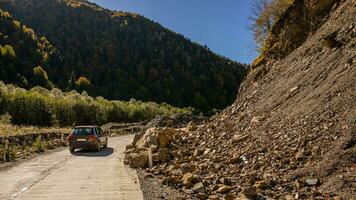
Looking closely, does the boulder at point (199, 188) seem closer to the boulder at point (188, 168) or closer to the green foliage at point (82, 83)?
the boulder at point (188, 168)

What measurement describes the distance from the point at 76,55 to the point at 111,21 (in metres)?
23.0

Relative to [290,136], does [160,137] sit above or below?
above

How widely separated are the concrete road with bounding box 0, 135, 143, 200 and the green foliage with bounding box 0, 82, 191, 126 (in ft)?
183

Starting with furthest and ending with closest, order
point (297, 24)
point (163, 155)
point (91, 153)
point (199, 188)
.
Answer: point (91, 153), point (297, 24), point (163, 155), point (199, 188)

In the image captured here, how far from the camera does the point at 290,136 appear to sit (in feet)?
41.0

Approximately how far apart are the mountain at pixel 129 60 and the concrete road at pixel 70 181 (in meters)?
124

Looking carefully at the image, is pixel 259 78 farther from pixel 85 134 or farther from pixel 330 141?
pixel 85 134

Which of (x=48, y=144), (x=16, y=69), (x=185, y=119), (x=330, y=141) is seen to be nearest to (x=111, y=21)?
(x=16, y=69)

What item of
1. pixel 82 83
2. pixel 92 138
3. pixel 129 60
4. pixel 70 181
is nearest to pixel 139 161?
pixel 70 181

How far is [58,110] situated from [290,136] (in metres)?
76.7

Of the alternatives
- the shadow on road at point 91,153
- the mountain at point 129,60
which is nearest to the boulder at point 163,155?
the shadow on road at point 91,153

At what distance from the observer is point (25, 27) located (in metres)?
152

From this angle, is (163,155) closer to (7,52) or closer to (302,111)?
(302,111)

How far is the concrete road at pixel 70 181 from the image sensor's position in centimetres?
→ 1252
